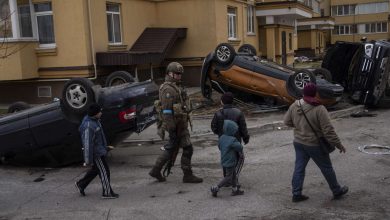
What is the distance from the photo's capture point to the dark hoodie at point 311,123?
17.7 ft

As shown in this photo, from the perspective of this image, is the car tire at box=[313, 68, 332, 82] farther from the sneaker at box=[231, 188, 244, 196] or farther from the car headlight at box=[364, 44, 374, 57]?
the sneaker at box=[231, 188, 244, 196]

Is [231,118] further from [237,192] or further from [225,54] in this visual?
[225,54]

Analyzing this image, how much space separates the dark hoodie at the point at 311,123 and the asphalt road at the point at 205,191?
0.74m

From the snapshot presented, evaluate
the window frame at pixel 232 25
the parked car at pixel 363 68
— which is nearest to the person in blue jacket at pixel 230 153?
the parked car at pixel 363 68

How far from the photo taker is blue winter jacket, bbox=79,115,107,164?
241 inches

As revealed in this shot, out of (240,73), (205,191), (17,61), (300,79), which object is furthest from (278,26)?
(205,191)

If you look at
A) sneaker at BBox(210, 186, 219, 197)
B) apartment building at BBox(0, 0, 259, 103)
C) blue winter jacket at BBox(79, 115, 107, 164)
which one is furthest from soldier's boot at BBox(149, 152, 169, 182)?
apartment building at BBox(0, 0, 259, 103)

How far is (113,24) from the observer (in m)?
17.8

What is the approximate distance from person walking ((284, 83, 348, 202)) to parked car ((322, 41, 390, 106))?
672cm

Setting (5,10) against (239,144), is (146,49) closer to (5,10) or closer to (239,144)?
(5,10)

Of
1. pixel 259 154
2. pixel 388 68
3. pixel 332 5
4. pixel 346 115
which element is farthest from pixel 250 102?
pixel 332 5

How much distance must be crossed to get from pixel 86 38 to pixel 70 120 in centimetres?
886

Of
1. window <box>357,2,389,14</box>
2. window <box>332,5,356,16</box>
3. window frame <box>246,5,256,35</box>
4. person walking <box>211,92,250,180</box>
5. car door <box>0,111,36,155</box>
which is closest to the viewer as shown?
person walking <box>211,92,250,180</box>

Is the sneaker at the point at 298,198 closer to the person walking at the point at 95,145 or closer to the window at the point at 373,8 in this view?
the person walking at the point at 95,145
